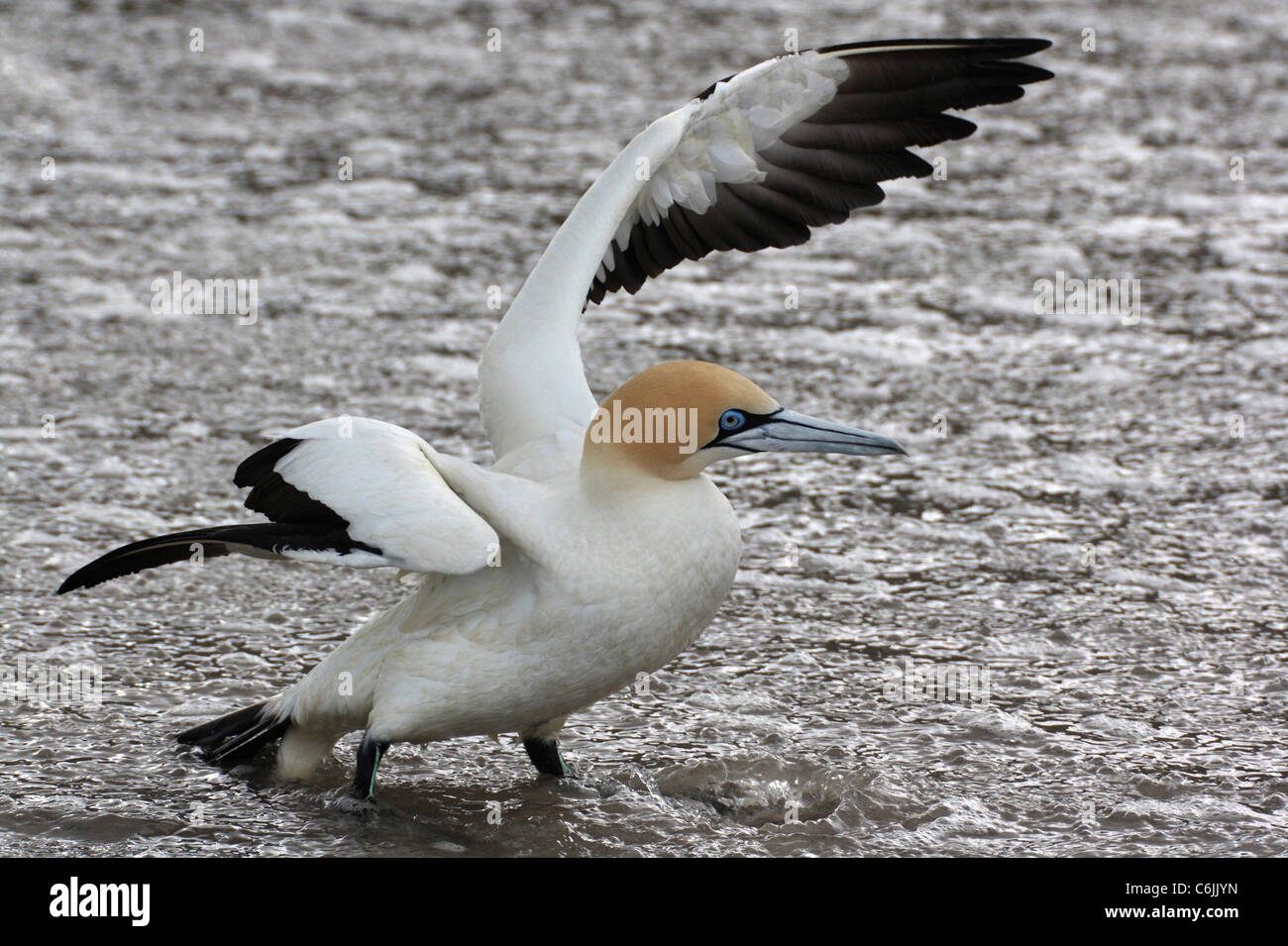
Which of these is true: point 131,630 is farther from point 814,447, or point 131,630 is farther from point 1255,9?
point 1255,9

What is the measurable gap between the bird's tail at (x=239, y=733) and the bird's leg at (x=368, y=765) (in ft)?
1.11

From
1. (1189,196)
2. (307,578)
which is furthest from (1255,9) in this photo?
(307,578)

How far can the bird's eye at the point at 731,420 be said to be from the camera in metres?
4.39

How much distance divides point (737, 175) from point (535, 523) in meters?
1.61

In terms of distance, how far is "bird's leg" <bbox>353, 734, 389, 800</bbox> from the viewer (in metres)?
4.63

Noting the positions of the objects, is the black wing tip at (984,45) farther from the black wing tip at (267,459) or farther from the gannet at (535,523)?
the black wing tip at (267,459)

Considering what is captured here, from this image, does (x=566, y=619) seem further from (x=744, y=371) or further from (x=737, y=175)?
(x=744, y=371)

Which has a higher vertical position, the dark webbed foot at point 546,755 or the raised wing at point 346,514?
the raised wing at point 346,514

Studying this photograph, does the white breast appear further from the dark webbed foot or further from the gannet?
the dark webbed foot

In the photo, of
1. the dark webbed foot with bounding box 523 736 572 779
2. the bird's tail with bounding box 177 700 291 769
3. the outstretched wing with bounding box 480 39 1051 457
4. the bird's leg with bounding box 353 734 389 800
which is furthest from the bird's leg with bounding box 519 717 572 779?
the outstretched wing with bounding box 480 39 1051 457

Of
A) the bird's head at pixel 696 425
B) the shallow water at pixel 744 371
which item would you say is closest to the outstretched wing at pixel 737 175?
the bird's head at pixel 696 425

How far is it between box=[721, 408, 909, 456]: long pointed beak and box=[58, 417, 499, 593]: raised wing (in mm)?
683

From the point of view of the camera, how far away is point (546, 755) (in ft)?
16.2

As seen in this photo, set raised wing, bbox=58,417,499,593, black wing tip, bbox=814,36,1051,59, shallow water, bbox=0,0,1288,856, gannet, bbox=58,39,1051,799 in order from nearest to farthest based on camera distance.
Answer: raised wing, bbox=58,417,499,593 → gannet, bbox=58,39,1051,799 → shallow water, bbox=0,0,1288,856 → black wing tip, bbox=814,36,1051,59
